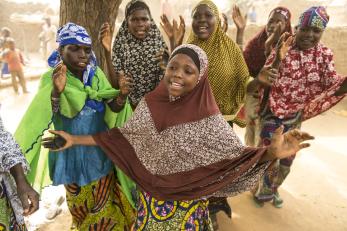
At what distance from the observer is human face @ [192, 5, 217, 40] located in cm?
282

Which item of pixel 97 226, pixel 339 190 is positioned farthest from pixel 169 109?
pixel 339 190

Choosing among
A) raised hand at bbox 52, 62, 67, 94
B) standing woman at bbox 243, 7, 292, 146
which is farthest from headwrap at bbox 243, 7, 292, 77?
raised hand at bbox 52, 62, 67, 94

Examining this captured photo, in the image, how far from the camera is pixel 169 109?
80.7 inches

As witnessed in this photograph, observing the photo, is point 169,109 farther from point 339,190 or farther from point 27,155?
point 339,190

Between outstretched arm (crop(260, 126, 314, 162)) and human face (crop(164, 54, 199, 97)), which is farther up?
human face (crop(164, 54, 199, 97))

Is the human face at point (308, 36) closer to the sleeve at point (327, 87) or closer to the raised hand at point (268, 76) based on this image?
the sleeve at point (327, 87)

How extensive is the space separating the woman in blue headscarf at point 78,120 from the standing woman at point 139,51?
0.43m

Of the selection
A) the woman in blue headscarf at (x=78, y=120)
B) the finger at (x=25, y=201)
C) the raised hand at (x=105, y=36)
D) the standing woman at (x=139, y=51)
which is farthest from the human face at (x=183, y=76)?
the finger at (x=25, y=201)

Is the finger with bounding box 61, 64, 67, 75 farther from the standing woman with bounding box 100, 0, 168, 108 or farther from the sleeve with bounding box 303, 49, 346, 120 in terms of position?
the sleeve with bounding box 303, 49, 346, 120

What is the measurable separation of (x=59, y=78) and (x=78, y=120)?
1.23ft

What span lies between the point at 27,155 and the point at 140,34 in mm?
1356

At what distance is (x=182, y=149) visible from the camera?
2018 mm

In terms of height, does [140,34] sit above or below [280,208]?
above

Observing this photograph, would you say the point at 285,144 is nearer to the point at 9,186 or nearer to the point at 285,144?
the point at 285,144
